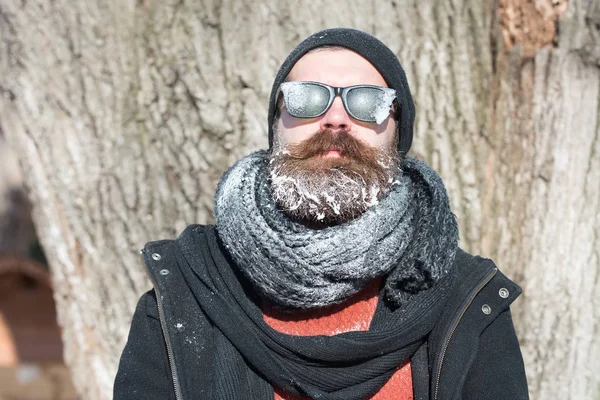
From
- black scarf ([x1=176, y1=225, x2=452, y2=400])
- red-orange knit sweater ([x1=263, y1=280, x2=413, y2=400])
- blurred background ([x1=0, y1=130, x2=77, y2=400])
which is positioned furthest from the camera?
blurred background ([x1=0, y1=130, x2=77, y2=400])

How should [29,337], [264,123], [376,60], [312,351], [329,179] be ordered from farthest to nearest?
[29,337]
[264,123]
[376,60]
[329,179]
[312,351]

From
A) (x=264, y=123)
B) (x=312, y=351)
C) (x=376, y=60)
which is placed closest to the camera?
(x=312, y=351)

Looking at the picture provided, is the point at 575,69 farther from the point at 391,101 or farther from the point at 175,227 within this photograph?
the point at 175,227

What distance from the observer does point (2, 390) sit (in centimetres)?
530

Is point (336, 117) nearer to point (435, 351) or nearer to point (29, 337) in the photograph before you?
point (435, 351)

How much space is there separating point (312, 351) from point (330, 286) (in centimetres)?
19

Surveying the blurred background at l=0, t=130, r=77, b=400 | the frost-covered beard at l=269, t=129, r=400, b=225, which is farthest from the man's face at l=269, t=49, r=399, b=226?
the blurred background at l=0, t=130, r=77, b=400

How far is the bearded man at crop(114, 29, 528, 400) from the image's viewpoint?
1.97 metres

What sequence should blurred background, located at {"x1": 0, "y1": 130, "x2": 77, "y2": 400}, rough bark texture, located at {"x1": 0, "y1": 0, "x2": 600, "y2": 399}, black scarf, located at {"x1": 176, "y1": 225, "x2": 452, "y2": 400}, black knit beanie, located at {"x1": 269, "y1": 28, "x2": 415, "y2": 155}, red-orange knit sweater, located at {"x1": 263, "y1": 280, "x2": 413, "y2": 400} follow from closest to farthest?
black scarf, located at {"x1": 176, "y1": 225, "x2": 452, "y2": 400} → red-orange knit sweater, located at {"x1": 263, "y1": 280, "x2": 413, "y2": 400} → black knit beanie, located at {"x1": 269, "y1": 28, "x2": 415, "y2": 155} → rough bark texture, located at {"x1": 0, "y1": 0, "x2": 600, "y2": 399} → blurred background, located at {"x1": 0, "y1": 130, "x2": 77, "y2": 400}

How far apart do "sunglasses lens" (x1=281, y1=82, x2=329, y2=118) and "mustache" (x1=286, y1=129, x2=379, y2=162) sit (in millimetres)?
68

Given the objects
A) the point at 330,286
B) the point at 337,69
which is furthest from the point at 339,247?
the point at 337,69

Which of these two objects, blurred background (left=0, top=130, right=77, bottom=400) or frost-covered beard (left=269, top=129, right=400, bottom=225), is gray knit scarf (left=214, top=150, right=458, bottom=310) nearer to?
frost-covered beard (left=269, top=129, right=400, bottom=225)

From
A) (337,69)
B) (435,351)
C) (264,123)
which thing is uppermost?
(337,69)

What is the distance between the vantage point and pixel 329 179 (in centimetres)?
206
